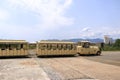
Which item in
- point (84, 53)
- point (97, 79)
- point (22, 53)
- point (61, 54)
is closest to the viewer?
point (97, 79)

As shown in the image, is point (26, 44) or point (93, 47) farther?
point (93, 47)

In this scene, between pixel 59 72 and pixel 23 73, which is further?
pixel 59 72

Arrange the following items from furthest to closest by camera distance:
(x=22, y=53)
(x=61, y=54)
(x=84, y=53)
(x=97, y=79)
Result: (x=84, y=53), (x=61, y=54), (x=22, y=53), (x=97, y=79)

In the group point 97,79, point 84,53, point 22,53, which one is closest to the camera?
point 97,79

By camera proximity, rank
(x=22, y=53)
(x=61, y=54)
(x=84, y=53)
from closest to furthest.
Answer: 1. (x=22, y=53)
2. (x=61, y=54)
3. (x=84, y=53)

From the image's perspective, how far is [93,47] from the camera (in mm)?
44000

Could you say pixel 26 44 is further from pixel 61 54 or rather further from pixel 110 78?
pixel 110 78

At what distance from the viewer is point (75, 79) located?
15.9 metres

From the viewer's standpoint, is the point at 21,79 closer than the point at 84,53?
Yes

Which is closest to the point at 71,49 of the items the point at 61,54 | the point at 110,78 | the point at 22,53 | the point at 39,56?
the point at 61,54

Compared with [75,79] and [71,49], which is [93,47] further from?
[75,79]

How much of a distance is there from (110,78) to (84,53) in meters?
26.5

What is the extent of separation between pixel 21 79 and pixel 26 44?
22172mm

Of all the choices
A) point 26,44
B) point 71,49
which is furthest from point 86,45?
point 26,44
